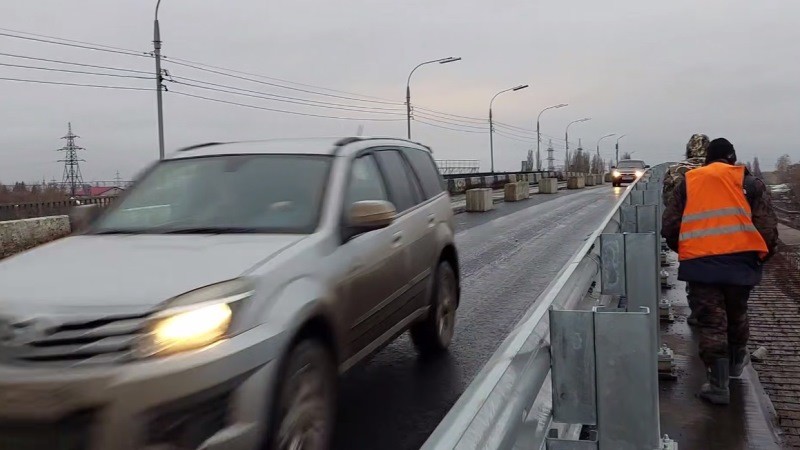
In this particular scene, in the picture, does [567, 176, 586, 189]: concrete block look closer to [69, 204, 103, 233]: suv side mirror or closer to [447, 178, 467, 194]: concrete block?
[447, 178, 467, 194]: concrete block

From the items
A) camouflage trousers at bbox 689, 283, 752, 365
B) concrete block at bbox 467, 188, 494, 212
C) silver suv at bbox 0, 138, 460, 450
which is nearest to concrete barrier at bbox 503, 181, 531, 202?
concrete block at bbox 467, 188, 494, 212

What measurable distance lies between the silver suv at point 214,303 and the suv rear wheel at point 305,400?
12mm

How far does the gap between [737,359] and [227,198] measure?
13.0 feet

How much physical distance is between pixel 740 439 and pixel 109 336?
3.67 m

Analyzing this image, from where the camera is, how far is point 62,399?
260 cm

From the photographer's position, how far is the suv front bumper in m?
2.59

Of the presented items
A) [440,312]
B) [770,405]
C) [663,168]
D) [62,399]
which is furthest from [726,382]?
[663,168]

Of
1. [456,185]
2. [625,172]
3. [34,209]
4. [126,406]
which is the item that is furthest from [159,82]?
[625,172]

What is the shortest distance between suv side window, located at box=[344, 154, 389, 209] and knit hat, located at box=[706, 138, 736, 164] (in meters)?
2.42

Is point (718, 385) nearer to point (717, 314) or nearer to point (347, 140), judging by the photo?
point (717, 314)

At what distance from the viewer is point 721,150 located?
507 cm

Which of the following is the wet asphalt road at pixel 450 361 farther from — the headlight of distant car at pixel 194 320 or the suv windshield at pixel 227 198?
the headlight of distant car at pixel 194 320

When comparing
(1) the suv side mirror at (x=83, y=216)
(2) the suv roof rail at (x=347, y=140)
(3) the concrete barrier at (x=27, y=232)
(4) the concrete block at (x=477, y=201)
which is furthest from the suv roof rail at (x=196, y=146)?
(4) the concrete block at (x=477, y=201)

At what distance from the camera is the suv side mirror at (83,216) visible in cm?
447
